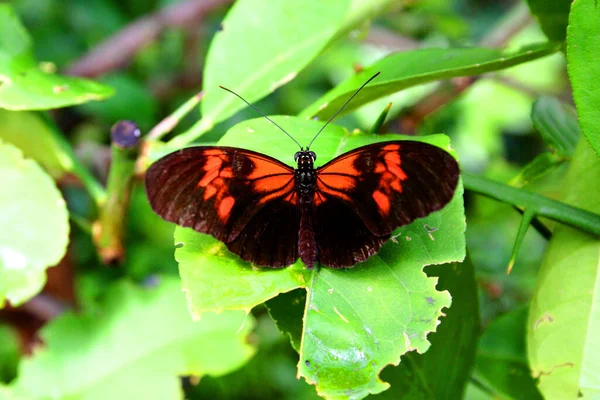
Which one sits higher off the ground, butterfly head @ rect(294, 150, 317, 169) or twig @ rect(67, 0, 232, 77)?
twig @ rect(67, 0, 232, 77)

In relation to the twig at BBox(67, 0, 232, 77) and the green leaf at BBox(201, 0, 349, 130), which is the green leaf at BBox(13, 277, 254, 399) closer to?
the green leaf at BBox(201, 0, 349, 130)

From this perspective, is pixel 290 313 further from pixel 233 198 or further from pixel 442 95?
pixel 442 95

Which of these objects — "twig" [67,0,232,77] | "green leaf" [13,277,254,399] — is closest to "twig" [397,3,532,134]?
"twig" [67,0,232,77]

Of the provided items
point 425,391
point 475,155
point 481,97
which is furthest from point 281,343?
point 481,97

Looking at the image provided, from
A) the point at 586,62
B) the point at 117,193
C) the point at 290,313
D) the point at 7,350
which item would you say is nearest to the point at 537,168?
the point at 586,62

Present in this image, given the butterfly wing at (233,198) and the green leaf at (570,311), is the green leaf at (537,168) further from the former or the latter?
the butterfly wing at (233,198)

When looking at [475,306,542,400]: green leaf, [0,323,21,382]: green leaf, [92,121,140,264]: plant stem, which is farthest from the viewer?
[0,323,21,382]: green leaf
